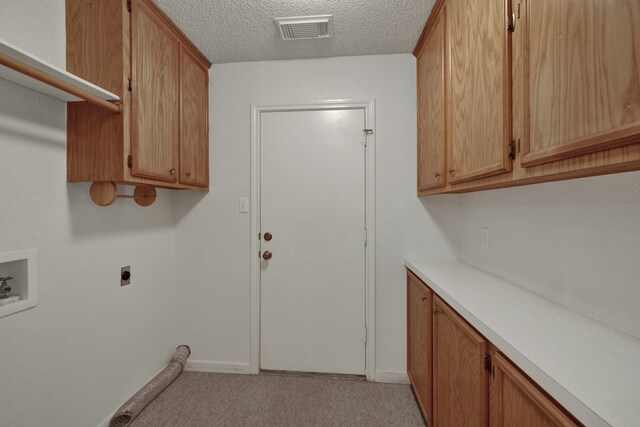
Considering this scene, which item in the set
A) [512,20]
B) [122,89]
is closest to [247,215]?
[122,89]

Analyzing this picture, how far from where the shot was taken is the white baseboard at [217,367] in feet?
7.60

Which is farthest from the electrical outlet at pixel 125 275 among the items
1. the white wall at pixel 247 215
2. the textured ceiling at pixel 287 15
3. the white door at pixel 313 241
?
the textured ceiling at pixel 287 15

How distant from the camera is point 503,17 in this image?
3.34 ft

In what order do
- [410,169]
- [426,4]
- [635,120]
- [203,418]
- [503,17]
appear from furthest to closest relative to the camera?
[410,169] < [203,418] < [426,4] < [503,17] < [635,120]

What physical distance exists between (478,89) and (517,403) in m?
1.12

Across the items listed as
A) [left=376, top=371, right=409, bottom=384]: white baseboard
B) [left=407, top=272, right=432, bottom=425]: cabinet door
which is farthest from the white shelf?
[left=376, top=371, right=409, bottom=384]: white baseboard

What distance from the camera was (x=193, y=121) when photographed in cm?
213

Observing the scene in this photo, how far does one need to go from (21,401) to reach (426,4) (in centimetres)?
276

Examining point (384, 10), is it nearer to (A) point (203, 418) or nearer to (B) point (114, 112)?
(B) point (114, 112)

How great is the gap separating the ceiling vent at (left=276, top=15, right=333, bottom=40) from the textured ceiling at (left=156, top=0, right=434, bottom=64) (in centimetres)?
3

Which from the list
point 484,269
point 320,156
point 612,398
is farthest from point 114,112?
point 484,269

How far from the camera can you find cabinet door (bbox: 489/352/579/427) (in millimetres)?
664

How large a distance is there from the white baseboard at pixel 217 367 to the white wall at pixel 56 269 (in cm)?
46

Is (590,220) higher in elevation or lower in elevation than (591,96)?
lower
